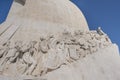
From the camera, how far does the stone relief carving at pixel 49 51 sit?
22.4ft

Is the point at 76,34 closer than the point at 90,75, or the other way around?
the point at 90,75

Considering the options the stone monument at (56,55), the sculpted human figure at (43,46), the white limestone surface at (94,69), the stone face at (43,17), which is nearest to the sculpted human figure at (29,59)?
the stone monument at (56,55)

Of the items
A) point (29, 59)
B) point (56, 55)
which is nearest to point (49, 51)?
point (56, 55)

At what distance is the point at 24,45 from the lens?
7.57 m

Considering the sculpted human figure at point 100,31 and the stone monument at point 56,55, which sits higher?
the sculpted human figure at point 100,31

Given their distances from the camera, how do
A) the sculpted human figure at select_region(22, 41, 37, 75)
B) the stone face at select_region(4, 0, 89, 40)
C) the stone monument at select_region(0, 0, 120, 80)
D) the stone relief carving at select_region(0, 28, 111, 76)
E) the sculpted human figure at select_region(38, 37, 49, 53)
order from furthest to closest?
the stone face at select_region(4, 0, 89, 40), the sculpted human figure at select_region(38, 37, 49, 53), the stone relief carving at select_region(0, 28, 111, 76), the sculpted human figure at select_region(22, 41, 37, 75), the stone monument at select_region(0, 0, 120, 80)

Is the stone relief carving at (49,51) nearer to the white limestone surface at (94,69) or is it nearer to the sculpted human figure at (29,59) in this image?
the sculpted human figure at (29,59)

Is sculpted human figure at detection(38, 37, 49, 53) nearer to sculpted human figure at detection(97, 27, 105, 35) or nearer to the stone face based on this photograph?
the stone face

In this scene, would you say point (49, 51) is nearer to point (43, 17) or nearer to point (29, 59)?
point (29, 59)

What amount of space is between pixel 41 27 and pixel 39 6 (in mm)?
1459

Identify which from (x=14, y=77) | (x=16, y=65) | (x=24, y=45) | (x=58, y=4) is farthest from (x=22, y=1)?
(x=14, y=77)

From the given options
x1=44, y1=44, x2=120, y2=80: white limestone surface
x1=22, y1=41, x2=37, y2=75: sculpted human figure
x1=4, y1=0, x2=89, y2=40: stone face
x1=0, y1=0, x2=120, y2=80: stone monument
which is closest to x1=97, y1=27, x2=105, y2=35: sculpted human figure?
x1=0, y1=0, x2=120, y2=80: stone monument

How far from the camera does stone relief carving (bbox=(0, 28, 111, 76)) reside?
269 inches

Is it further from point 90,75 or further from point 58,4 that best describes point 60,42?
point 58,4
